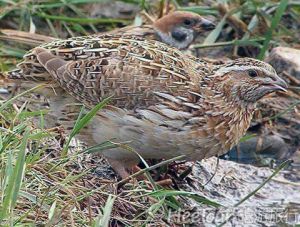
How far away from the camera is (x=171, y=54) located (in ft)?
18.9

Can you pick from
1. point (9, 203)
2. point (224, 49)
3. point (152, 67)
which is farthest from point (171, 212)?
point (224, 49)

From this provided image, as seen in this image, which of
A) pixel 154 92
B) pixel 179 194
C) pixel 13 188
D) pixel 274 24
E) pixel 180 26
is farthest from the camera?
pixel 180 26

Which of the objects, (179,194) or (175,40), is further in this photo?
(175,40)

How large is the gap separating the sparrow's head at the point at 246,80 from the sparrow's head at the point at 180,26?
77.7 inches

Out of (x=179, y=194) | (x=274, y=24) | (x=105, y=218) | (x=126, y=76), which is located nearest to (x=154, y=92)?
(x=126, y=76)

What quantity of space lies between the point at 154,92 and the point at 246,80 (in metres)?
0.56

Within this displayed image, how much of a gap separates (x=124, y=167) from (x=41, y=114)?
0.58 m

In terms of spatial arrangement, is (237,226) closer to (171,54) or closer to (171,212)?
(171,212)

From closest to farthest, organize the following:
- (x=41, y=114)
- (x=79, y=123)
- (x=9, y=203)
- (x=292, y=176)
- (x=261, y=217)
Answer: (x=9, y=203), (x=79, y=123), (x=41, y=114), (x=261, y=217), (x=292, y=176)

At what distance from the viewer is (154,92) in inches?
218

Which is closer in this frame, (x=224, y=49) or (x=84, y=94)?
(x=84, y=94)

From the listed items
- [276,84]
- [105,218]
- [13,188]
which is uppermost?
[276,84]

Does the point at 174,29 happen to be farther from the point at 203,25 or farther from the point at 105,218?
the point at 105,218

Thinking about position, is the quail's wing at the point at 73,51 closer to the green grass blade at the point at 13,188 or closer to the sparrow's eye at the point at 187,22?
the green grass blade at the point at 13,188
